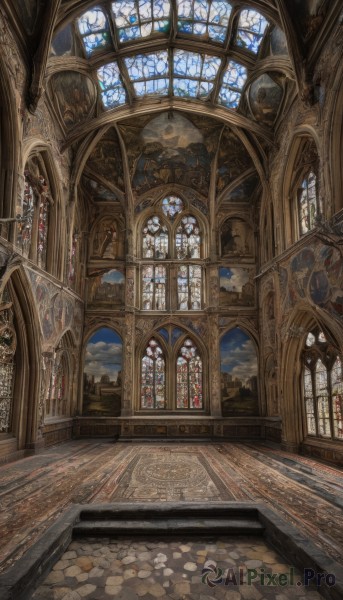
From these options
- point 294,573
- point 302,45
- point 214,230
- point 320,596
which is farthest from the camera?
point 214,230

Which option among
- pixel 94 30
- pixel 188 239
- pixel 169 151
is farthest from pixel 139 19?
pixel 188 239

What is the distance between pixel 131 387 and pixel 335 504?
11242 millimetres

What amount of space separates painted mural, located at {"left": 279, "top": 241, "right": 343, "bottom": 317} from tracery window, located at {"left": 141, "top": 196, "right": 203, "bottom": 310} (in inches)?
235

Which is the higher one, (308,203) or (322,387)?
(308,203)

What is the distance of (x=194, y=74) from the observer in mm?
14750

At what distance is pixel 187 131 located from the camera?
56.9 ft

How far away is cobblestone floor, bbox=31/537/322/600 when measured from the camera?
4461 mm

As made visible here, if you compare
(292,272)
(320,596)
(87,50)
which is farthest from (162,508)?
(87,50)

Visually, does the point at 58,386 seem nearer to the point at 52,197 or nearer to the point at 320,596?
the point at 52,197

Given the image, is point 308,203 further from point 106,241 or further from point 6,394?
point 6,394

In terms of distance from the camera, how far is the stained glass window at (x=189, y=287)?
18.6 metres

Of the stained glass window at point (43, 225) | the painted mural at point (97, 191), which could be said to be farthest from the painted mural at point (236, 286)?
the stained glass window at point (43, 225)

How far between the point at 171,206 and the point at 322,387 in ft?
37.9

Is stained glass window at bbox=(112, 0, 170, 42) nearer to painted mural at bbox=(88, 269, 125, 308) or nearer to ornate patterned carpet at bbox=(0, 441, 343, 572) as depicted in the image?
painted mural at bbox=(88, 269, 125, 308)
